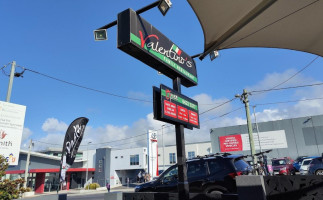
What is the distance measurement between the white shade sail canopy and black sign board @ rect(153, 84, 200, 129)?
1.65 m

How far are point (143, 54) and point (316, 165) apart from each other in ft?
56.3

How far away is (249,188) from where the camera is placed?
4574mm

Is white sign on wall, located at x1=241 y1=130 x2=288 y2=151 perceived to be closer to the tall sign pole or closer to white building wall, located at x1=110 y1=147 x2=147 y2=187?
white building wall, located at x1=110 y1=147 x2=147 y2=187

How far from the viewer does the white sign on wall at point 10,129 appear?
812cm

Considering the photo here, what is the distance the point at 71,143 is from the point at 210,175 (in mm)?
6875

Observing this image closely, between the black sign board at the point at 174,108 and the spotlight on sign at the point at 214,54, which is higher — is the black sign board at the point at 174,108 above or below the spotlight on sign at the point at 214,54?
below

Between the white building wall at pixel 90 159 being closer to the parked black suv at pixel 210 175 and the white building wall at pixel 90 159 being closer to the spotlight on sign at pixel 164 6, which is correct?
the parked black suv at pixel 210 175

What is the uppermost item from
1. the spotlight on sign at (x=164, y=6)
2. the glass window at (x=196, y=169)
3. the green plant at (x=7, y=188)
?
the spotlight on sign at (x=164, y=6)

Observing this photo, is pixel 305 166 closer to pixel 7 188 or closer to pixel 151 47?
pixel 151 47

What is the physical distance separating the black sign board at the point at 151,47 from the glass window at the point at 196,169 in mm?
2737

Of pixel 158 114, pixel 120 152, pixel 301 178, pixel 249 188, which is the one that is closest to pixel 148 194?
pixel 158 114

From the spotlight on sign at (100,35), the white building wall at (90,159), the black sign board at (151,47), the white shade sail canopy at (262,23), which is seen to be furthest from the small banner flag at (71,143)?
the white building wall at (90,159)

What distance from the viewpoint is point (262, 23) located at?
5.90 metres

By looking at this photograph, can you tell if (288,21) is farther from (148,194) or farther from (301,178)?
(148,194)
